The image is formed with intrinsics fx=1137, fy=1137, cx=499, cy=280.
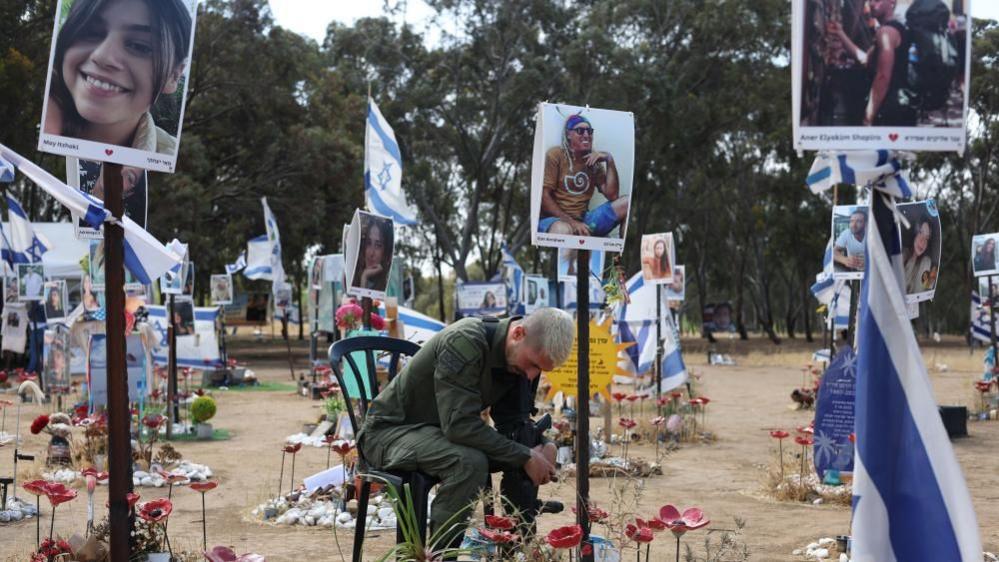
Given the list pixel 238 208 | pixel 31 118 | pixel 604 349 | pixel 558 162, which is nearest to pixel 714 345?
pixel 238 208

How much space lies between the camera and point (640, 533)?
10.9ft

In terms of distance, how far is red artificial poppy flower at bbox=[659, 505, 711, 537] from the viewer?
3.54 m

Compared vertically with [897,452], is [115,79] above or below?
above

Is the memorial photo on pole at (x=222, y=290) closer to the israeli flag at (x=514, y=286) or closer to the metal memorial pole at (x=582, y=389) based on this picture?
the israeli flag at (x=514, y=286)

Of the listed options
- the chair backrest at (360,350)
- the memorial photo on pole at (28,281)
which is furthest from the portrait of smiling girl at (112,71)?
the memorial photo on pole at (28,281)

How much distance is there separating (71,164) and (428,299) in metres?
65.2

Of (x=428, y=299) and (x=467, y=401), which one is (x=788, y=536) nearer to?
(x=467, y=401)

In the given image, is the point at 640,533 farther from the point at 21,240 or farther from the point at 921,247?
the point at 21,240

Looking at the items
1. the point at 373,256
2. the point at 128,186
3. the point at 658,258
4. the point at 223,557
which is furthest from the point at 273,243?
the point at 223,557

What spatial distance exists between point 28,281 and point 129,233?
14335mm

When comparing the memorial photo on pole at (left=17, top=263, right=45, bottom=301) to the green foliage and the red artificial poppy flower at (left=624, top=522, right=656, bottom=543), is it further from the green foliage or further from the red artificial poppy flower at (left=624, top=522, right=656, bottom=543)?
the red artificial poppy flower at (left=624, top=522, right=656, bottom=543)

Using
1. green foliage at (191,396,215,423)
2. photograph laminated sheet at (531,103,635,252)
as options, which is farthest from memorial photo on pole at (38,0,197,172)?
green foliage at (191,396,215,423)

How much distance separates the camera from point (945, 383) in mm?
20328

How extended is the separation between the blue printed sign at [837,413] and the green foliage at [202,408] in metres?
6.42
